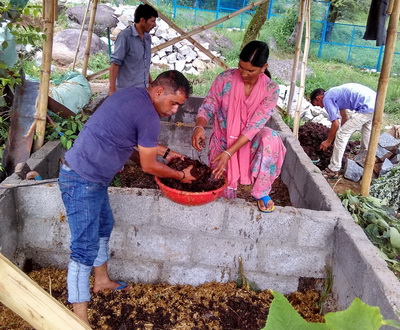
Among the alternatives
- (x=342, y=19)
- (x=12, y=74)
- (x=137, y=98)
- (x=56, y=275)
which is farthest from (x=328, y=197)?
(x=342, y=19)

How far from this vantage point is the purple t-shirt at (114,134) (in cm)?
226

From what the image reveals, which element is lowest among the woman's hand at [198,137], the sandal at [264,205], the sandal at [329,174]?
the sandal at [329,174]

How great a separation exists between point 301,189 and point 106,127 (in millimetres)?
2228

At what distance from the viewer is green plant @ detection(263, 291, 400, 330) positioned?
0.75 m

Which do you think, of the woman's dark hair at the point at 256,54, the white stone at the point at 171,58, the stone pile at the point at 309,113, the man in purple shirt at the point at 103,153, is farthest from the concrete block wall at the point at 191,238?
the white stone at the point at 171,58

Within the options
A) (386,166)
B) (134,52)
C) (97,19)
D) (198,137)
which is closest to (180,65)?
(97,19)

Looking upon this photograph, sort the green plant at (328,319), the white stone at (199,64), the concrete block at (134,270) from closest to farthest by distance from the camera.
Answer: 1. the green plant at (328,319)
2. the concrete block at (134,270)
3. the white stone at (199,64)

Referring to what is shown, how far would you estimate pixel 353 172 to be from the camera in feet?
20.9

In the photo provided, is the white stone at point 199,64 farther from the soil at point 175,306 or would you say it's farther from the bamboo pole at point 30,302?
the bamboo pole at point 30,302

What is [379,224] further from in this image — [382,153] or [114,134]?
[382,153]

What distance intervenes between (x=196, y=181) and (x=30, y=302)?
78.1 inches

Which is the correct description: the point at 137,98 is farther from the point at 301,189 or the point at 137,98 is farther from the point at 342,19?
the point at 342,19

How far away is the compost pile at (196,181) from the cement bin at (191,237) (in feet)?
0.42

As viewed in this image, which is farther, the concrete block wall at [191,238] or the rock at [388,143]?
the rock at [388,143]
